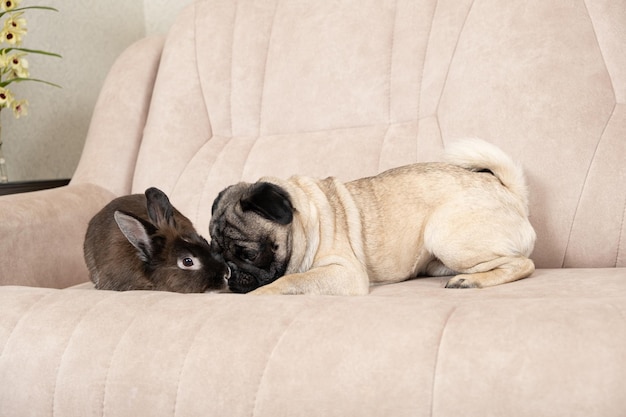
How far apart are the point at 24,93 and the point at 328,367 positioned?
2.65 meters

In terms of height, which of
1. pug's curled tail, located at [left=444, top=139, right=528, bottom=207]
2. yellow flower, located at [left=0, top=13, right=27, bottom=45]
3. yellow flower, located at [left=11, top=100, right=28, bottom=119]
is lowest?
pug's curled tail, located at [left=444, top=139, right=528, bottom=207]

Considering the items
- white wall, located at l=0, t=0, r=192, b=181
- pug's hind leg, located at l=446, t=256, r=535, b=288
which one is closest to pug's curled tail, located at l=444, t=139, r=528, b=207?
pug's hind leg, located at l=446, t=256, r=535, b=288

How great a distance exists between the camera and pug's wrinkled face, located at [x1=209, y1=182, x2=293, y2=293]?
1.89 m

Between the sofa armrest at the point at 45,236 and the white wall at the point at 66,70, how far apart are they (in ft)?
3.10

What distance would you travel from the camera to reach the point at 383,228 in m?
2.05

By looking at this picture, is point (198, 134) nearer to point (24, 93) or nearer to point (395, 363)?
point (24, 93)

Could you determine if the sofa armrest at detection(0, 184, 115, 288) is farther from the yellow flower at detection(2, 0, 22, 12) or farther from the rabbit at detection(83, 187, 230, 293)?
the yellow flower at detection(2, 0, 22, 12)

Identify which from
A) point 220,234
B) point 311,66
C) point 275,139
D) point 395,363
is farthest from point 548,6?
point 395,363

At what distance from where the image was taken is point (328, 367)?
4.07ft

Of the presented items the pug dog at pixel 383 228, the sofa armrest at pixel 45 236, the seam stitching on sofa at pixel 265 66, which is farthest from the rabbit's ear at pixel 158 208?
the seam stitching on sofa at pixel 265 66

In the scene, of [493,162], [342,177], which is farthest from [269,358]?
[342,177]

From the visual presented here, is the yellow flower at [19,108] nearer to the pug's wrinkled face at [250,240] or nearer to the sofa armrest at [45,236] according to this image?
the sofa armrest at [45,236]

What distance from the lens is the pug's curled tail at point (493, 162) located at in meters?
1.98

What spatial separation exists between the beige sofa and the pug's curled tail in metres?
0.13
